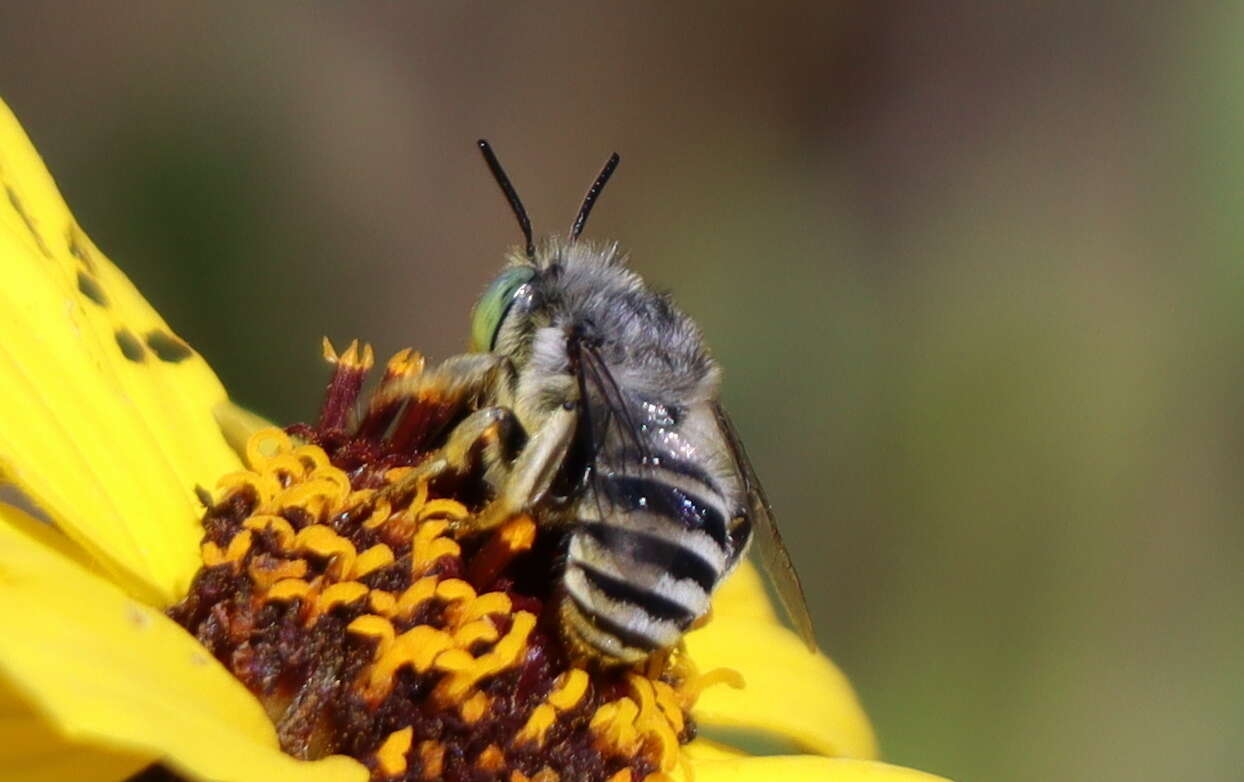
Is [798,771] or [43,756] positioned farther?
[798,771]

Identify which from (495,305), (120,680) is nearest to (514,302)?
(495,305)

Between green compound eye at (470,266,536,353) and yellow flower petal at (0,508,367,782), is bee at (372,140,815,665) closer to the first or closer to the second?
green compound eye at (470,266,536,353)

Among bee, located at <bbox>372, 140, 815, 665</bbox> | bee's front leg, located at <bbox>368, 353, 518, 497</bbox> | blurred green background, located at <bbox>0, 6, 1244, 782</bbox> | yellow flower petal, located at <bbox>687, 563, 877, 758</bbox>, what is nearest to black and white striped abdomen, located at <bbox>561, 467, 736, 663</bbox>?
bee, located at <bbox>372, 140, 815, 665</bbox>

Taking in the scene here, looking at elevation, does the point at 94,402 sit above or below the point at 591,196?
below

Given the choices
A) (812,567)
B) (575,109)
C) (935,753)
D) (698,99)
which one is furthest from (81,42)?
(935,753)

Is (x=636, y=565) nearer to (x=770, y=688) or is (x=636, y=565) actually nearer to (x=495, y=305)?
(x=495, y=305)
